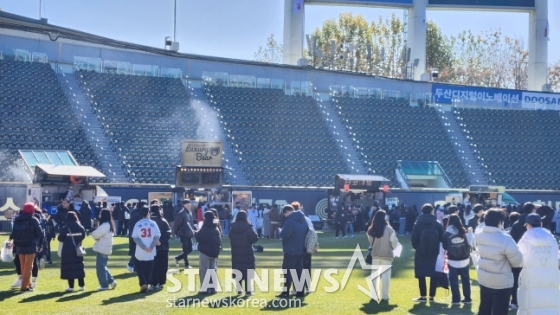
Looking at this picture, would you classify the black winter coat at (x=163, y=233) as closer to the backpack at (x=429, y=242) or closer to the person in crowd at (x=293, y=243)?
the person in crowd at (x=293, y=243)

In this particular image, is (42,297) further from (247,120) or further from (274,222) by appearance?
(247,120)

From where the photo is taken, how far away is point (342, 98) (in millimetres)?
53969

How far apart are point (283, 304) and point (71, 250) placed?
420 centimetres

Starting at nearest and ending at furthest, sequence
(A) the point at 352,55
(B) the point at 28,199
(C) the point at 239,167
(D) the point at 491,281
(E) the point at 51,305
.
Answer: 1. (D) the point at 491,281
2. (E) the point at 51,305
3. (B) the point at 28,199
4. (C) the point at 239,167
5. (A) the point at 352,55

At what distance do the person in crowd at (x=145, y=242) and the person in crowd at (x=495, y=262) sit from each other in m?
7.03

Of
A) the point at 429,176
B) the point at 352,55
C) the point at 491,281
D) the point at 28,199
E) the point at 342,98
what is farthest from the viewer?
the point at 352,55

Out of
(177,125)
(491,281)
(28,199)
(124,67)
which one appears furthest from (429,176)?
(491,281)

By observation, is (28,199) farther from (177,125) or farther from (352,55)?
(352,55)

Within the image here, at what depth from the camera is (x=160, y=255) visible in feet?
57.5

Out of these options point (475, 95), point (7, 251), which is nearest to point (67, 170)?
point (7, 251)

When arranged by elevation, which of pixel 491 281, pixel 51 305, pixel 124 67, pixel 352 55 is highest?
pixel 352 55

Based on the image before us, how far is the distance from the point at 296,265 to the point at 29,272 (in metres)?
5.22

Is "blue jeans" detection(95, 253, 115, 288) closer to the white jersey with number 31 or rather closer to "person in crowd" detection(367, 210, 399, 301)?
the white jersey with number 31

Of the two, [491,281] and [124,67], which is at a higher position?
[124,67]
